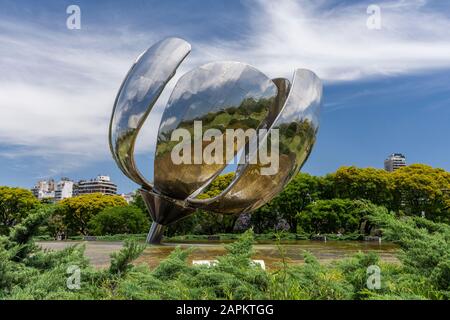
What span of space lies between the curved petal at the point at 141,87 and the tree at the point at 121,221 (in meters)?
28.8

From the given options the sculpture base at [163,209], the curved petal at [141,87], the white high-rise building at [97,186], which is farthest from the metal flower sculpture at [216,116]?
the white high-rise building at [97,186]

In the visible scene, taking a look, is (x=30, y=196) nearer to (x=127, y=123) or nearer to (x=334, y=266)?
(x=127, y=123)

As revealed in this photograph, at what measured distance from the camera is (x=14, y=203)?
4412 cm

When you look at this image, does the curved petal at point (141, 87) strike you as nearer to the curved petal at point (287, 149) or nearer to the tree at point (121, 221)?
the curved petal at point (287, 149)

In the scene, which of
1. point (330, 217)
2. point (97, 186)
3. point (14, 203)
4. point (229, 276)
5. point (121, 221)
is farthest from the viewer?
point (97, 186)

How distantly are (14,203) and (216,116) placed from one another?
4112cm

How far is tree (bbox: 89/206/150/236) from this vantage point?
3634cm

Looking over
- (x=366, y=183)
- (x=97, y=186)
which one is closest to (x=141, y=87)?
(x=366, y=183)

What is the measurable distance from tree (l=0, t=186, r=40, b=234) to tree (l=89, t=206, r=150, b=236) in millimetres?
10306

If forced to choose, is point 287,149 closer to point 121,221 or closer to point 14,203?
point 121,221

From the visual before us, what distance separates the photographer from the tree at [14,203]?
43.7m

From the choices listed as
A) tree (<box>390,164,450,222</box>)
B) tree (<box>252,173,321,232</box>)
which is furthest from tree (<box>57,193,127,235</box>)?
tree (<box>390,164,450,222</box>)

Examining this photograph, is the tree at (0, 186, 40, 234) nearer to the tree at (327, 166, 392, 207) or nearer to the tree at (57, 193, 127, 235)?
the tree at (57, 193, 127, 235)

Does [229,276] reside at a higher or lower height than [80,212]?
higher
